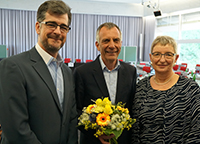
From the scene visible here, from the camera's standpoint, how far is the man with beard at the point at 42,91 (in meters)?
1.29

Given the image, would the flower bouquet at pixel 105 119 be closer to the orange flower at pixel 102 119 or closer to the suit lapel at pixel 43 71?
the orange flower at pixel 102 119

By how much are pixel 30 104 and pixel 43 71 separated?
27cm

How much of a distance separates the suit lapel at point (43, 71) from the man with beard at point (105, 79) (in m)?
0.44

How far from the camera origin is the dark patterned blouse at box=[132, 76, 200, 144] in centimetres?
171

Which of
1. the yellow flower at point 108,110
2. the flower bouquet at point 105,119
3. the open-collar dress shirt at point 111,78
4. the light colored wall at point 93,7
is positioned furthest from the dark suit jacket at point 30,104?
the light colored wall at point 93,7

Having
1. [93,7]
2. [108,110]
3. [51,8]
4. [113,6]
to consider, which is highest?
[113,6]

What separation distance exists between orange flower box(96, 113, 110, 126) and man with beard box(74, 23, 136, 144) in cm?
46

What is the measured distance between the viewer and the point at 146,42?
11.6 m

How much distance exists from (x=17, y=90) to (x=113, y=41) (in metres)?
1.05

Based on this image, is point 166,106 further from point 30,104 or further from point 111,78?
point 30,104

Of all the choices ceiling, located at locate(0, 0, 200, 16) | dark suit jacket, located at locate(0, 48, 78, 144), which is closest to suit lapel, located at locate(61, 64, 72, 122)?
dark suit jacket, located at locate(0, 48, 78, 144)

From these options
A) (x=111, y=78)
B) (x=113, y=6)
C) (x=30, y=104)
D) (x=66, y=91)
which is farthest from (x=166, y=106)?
(x=113, y=6)

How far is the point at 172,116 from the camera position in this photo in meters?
1.72

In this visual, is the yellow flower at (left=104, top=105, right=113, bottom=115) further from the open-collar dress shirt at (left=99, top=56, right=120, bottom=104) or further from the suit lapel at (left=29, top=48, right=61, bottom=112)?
the open-collar dress shirt at (left=99, top=56, right=120, bottom=104)
